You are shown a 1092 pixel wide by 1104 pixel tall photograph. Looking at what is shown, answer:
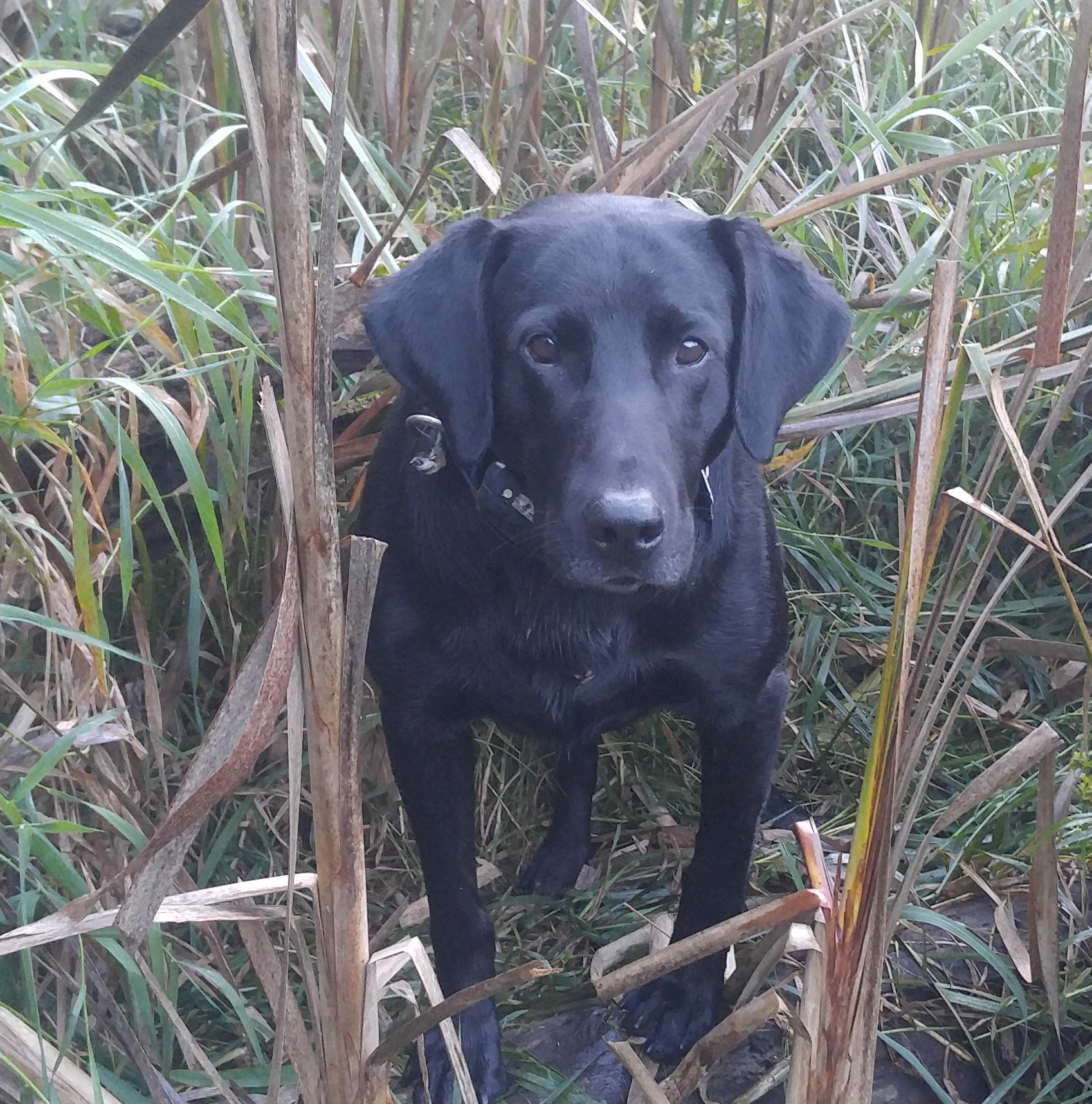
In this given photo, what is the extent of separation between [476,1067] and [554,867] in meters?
0.45

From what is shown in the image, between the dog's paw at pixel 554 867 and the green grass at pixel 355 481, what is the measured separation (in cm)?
4

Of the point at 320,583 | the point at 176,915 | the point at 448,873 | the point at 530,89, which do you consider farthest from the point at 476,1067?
the point at 530,89

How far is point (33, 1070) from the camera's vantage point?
126cm

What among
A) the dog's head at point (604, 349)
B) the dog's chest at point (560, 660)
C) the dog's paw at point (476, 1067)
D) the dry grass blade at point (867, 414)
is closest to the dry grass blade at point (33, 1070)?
the dog's paw at point (476, 1067)

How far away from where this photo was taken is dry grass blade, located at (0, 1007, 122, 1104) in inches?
49.3

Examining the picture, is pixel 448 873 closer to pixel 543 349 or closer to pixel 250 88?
pixel 543 349

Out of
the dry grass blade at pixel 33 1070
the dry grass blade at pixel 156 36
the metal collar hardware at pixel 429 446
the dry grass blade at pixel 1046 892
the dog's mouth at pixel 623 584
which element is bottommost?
the dry grass blade at pixel 1046 892

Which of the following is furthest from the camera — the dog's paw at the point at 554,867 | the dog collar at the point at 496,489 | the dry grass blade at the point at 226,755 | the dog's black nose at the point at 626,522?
the dog's paw at the point at 554,867

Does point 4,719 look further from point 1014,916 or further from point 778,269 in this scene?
point 1014,916

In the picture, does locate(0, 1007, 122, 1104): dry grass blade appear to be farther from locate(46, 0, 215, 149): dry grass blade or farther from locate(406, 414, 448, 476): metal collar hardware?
locate(46, 0, 215, 149): dry grass blade

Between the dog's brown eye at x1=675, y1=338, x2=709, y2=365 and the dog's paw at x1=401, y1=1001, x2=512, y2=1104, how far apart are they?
933mm

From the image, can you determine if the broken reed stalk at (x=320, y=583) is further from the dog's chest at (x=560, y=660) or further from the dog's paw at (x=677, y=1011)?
the dog's paw at (x=677, y=1011)

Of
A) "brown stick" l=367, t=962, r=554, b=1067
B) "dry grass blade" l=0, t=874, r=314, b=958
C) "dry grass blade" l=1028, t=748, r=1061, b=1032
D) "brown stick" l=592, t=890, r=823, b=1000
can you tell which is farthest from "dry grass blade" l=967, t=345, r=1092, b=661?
"dry grass blade" l=0, t=874, r=314, b=958

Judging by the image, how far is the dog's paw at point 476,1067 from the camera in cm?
172
